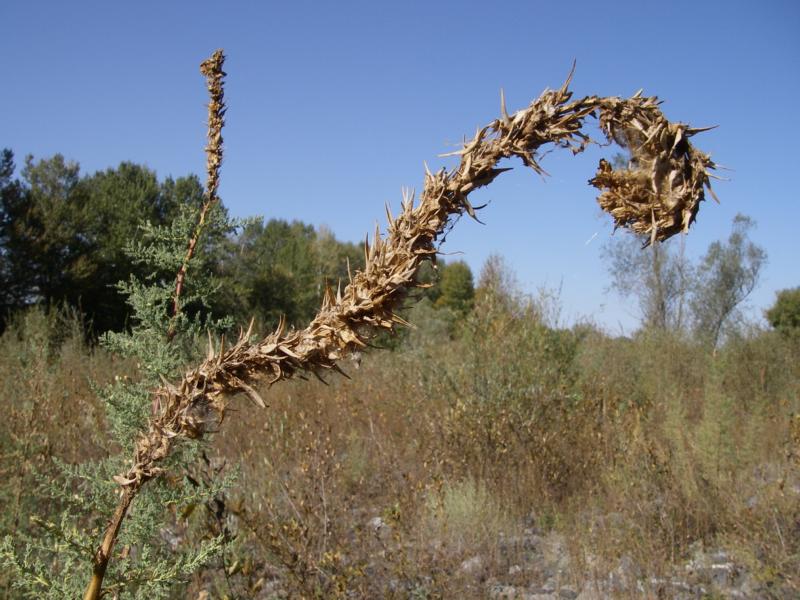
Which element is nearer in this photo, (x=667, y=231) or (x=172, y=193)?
(x=667, y=231)

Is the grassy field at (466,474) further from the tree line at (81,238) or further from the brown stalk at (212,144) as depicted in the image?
the tree line at (81,238)

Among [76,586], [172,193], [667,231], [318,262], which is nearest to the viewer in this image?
[667,231]

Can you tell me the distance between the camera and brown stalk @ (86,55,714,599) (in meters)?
1.03

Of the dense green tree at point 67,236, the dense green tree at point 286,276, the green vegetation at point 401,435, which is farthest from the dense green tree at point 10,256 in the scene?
the green vegetation at point 401,435

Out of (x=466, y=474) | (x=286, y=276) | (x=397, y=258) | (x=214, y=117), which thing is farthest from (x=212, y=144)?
(x=286, y=276)

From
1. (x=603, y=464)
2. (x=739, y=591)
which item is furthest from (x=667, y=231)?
(x=603, y=464)

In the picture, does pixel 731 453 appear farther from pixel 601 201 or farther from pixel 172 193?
pixel 172 193

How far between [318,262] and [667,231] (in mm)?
30113

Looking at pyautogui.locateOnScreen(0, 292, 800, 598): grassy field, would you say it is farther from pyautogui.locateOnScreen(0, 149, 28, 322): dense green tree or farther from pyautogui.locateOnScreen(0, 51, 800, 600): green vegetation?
pyautogui.locateOnScreen(0, 149, 28, 322): dense green tree

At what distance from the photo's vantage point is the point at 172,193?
2320cm

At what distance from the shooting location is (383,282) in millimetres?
1021

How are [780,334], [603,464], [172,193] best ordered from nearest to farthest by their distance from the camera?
[603,464] < [780,334] < [172,193]

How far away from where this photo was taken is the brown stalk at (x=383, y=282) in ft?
3.39

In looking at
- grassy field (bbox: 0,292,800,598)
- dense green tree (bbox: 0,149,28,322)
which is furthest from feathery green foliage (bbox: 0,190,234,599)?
dense green tree (bbox: 0,149,28,322)
